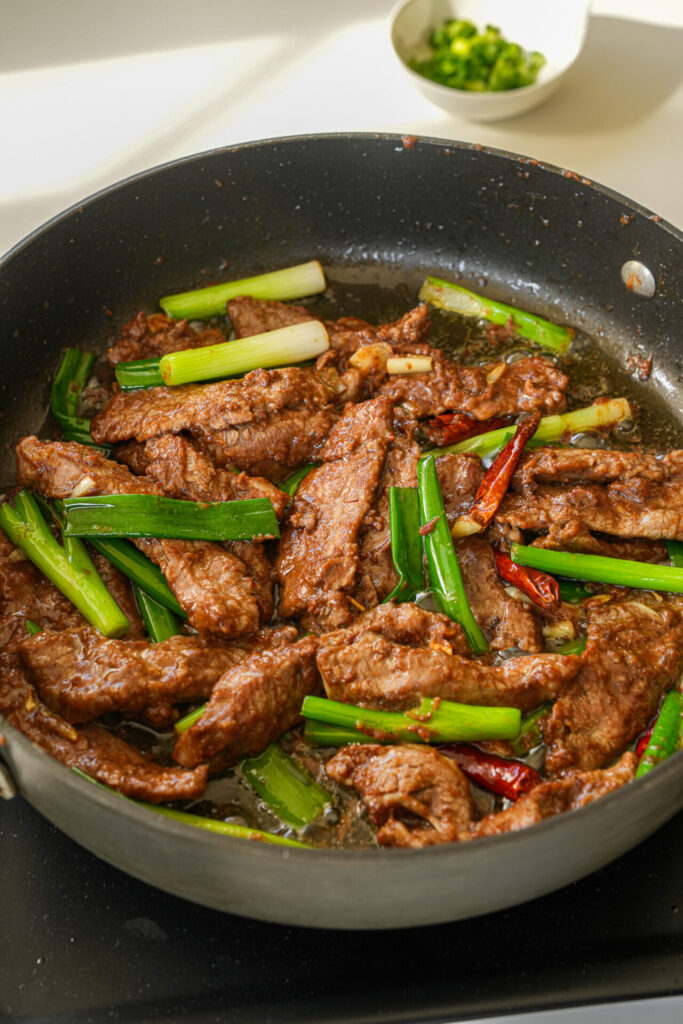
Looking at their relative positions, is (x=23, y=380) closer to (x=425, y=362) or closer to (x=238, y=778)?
(x=425, y=362)

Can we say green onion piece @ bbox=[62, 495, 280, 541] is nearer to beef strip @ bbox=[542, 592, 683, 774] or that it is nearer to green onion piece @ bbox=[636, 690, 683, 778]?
beef strip @ bbox=[542, 592, 683, 774]

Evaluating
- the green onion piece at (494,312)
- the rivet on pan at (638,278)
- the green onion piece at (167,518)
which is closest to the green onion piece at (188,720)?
the green onion piece at (167,518)

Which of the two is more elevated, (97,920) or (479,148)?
(479,148)

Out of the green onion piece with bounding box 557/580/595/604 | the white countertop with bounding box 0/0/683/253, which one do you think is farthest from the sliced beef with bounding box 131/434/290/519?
the white countertop with bounding box 0/0/683/253

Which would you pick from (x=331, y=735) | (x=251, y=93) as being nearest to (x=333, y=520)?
(x=331, y=735)

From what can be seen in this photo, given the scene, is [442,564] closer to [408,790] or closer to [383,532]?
[383,532]

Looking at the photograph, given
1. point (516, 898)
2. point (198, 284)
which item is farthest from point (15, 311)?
point (516, 898)
